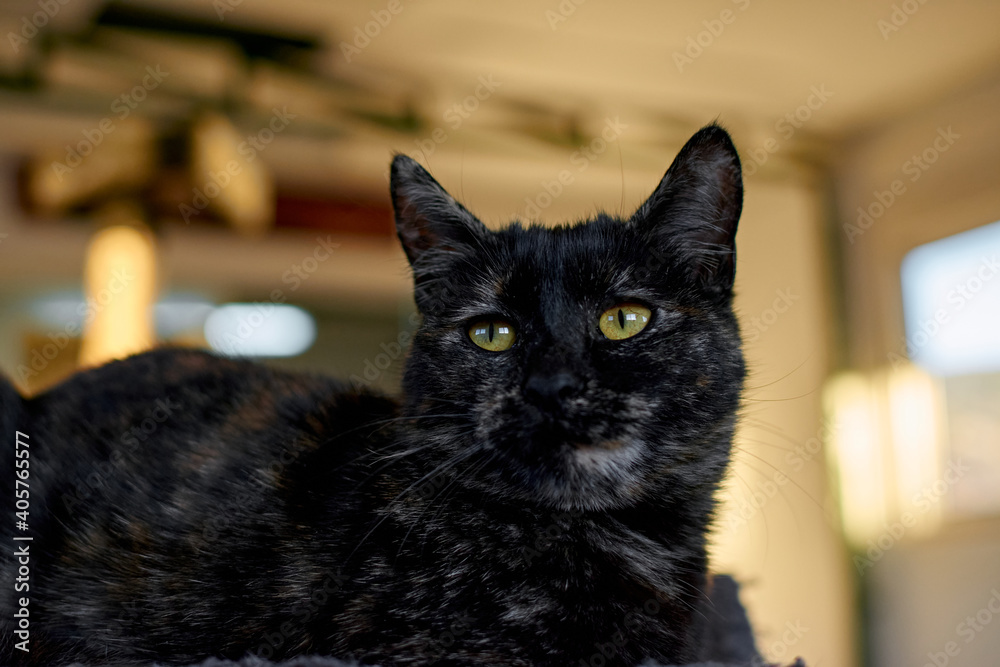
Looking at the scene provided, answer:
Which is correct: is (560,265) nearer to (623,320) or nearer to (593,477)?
(623,320)

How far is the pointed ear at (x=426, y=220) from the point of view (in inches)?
51.0

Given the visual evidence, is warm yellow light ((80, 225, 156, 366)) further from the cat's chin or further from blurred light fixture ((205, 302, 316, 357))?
the cat's chin

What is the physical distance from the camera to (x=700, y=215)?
4.10 ft

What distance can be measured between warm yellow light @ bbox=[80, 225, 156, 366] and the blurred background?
0.05 feet

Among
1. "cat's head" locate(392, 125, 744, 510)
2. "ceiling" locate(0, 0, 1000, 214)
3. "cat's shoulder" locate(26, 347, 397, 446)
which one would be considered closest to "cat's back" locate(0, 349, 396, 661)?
"cat's shoulder" locate(26, 347, 397, 446)

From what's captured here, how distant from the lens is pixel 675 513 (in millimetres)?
1181

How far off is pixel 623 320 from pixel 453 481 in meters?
0.36

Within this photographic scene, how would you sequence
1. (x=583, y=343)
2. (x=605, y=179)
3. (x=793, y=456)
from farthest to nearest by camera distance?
(x=605, y=179), (x=793, y=456), (x=583, y=343)

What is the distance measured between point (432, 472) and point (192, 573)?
377 millimetres

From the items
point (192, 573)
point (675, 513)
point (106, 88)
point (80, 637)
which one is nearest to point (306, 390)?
point (192, 573)

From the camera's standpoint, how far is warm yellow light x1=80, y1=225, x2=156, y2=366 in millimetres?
2943

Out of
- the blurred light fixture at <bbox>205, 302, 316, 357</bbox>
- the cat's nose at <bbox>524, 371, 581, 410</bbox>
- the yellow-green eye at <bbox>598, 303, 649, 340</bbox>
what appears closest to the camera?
the cat's nose at <bbox>524, 371, 581, 410</bbox>

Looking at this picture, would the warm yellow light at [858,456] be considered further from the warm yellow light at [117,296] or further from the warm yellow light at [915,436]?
the warm yellow light at [117,296]

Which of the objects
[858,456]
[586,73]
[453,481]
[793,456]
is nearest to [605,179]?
[586,73]
